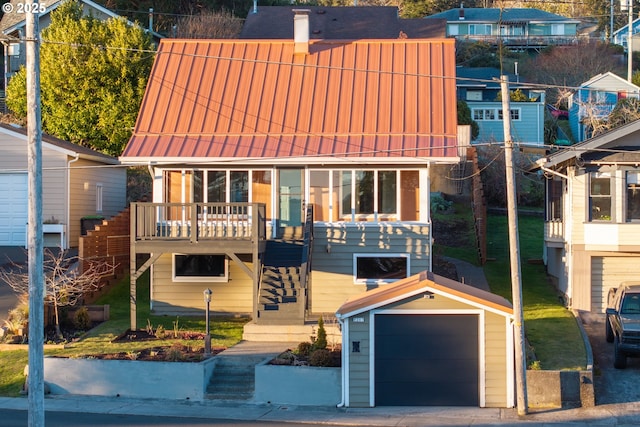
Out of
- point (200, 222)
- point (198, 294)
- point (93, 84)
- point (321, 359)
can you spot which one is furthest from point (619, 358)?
point (93, 84)

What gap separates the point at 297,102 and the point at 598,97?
2682 cm

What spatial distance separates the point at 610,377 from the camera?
1917 centimetres

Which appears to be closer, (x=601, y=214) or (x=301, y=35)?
(x=601, y=214)

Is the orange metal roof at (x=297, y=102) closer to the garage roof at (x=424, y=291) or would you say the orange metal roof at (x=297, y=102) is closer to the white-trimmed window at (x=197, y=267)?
the white-trimmed window at (x=197, y=267)

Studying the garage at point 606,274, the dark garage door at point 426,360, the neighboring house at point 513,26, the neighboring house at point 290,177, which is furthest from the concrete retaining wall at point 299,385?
the neighboring house at point 513,26

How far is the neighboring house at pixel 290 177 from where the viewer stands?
2391 cm

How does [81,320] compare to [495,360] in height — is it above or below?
above

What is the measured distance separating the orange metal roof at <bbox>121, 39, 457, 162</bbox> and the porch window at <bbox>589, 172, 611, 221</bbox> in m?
4.16

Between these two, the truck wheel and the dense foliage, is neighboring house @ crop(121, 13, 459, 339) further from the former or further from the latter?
the dense foliage

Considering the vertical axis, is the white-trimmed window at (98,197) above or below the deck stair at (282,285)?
above

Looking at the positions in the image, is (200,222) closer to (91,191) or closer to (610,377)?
(91,191)

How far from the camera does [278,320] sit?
73.9 feet

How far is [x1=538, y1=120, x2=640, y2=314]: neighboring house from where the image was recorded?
23641mm

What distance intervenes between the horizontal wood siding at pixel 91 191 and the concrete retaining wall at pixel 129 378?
11.0 metres
